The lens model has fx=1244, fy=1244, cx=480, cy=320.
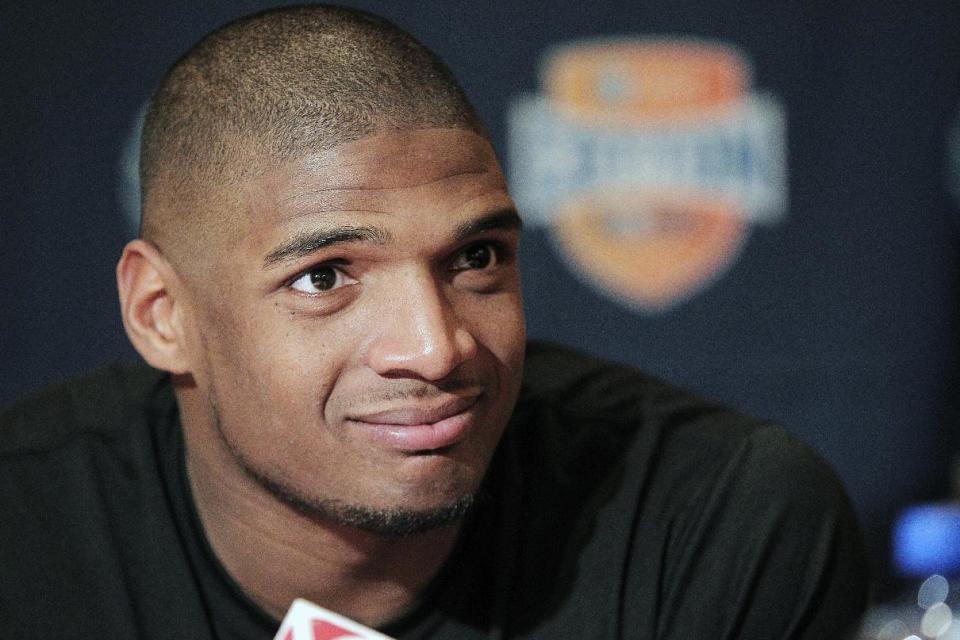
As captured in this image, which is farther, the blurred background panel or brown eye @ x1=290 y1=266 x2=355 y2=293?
the blurred background panel

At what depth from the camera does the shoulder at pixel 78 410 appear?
1.70m

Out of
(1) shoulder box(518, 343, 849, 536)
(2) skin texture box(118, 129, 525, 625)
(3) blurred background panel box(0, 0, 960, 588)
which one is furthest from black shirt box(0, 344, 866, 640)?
(3) blurred background panel box(0, 0, 960, 588)

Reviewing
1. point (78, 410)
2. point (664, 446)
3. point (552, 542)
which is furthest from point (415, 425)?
point (78, 410)

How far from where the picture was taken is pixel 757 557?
1.50 m

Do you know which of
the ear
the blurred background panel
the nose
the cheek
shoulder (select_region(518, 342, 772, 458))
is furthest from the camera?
the blurred background panel

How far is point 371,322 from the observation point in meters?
1.35

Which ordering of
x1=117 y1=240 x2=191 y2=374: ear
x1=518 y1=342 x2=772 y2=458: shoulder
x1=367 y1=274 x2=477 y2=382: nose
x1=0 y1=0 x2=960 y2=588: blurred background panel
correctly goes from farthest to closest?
x1=0 y1=0 x2=960 y2=588: blurred background panel < x1=518 y1=342 x2=772 y2=458: shoulder < x1=117 y1=240 x2=191 y2=374: ear < x1=367 y1=274 x2=477 y2=382: nose

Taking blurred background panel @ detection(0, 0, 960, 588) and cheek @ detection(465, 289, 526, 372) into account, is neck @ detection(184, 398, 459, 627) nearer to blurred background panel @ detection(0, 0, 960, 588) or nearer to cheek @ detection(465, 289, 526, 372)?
cheek @ detection(465, 289, 526, 372)

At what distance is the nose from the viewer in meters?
1.31

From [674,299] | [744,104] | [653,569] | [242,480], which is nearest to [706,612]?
[653,569]

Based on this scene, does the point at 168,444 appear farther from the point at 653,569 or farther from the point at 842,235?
the point at 842,235

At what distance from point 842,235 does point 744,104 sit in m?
0.40

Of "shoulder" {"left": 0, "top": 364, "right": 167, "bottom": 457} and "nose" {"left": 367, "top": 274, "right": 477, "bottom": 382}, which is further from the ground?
"nose" {"left": 367, "top": 274, "right": 477, "bottom": 382}

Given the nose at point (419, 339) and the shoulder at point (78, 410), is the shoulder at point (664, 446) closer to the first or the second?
the nose at point (419, 339)
